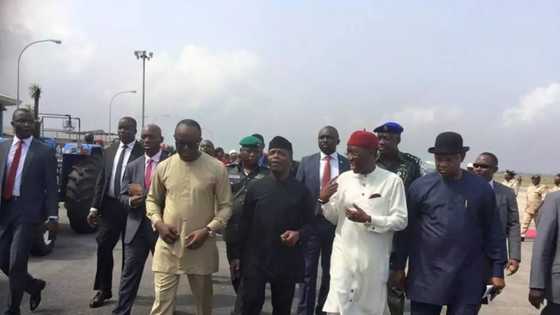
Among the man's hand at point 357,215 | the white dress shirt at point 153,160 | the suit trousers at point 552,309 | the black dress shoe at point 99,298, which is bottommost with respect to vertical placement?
the black dress shoe at point 99,298

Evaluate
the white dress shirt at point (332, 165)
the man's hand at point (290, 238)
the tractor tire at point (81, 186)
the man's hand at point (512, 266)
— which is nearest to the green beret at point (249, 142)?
the white dress shirt at point (332, 165)

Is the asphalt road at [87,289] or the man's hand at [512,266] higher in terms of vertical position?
the man's hand at [512,266]

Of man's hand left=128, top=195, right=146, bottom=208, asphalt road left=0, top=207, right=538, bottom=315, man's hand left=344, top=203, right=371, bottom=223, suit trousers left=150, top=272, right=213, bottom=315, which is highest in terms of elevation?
man's hand left=344, top=203, right=371, bottom=223

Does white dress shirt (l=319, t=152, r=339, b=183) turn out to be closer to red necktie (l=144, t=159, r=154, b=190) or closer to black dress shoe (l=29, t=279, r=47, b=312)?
red necktie (l=144, t=159, r=154, b=190)

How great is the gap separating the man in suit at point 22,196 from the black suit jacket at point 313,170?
99.5 inches

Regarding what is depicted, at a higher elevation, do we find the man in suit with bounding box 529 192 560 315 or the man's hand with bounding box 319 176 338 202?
the man's hand with bounding box 319 176 338 202

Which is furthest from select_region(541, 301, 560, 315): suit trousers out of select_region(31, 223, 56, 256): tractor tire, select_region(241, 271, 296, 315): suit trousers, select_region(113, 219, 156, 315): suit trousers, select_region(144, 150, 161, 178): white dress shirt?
select_region(31, 223, 56, 256): tractor tire

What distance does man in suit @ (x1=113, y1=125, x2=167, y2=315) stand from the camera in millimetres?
5395

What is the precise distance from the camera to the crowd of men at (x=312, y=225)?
4.00 m

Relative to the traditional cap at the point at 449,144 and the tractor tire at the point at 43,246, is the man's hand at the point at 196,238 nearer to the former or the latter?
the traditional cap at the point at 449,144

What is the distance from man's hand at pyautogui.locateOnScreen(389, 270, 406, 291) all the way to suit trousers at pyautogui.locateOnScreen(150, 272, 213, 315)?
59.5 inches

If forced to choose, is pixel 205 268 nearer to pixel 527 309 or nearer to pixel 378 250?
pixel 378 250

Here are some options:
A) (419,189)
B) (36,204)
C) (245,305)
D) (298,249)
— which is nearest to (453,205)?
(419,189)

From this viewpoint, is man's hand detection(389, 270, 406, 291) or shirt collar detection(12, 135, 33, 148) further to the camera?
shirt collar detection(12, 135, 33, 148)
